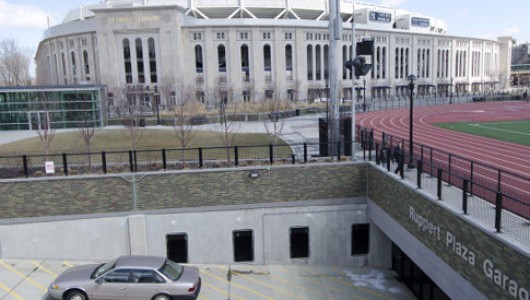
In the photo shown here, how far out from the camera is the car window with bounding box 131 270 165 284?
1289 centimetres

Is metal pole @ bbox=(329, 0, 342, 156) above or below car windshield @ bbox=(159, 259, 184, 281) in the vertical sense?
above

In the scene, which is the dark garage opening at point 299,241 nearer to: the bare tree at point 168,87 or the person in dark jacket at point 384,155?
the person in dark jacket at point 384,155

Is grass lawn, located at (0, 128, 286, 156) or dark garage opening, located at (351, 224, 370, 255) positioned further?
grass lawn, located at (0, 128, 286, 156)

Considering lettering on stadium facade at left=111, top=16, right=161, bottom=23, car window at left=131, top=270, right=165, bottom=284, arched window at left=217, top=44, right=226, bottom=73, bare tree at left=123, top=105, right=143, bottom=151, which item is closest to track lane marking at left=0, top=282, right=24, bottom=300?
car window at left=131, top=270, right=165, bottom=284

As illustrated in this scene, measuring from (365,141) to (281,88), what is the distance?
68724mm

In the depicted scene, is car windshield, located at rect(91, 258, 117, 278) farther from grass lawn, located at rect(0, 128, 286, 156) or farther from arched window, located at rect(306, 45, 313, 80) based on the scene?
arched window, located at rect(306, 45, 313, 80)

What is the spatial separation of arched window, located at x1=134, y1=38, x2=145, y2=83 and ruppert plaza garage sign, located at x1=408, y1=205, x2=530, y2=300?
75.8 metres

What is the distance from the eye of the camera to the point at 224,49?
287 feet

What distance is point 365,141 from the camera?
19281 mm

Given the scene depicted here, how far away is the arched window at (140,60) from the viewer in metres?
81.8

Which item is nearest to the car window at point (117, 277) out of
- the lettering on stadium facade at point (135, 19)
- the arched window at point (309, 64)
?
the lettering on stadium facade at point (135, 19)

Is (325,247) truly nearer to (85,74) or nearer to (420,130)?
(420,130)

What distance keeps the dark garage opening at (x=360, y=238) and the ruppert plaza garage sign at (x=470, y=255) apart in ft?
16.7

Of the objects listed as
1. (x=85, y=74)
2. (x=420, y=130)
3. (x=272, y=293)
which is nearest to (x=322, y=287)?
(x=272, y=293)
